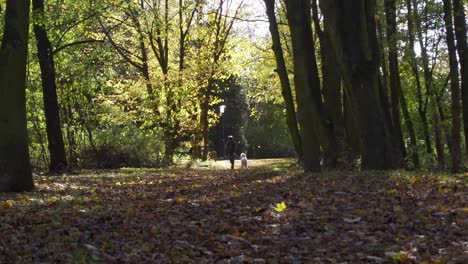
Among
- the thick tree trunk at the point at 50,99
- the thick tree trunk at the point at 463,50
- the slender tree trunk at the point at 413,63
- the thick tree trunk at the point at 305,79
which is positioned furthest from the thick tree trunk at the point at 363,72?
the thick tree trunk at the point at 50,99

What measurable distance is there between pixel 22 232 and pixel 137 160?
2222cm

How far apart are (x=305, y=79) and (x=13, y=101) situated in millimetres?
7463

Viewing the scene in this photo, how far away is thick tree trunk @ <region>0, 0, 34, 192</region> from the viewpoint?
1102cm

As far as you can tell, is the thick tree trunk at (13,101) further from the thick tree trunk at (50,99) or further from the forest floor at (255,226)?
the thick tree trunk at (50,99)

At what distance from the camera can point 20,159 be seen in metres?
11.2

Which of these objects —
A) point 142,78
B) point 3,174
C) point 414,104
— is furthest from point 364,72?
point 142,78

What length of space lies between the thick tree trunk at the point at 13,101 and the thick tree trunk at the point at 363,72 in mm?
6968

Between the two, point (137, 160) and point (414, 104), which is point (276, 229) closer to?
point (137, 160)

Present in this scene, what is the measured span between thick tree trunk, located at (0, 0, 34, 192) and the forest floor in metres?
1.02

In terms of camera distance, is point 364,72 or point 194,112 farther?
point 194,112

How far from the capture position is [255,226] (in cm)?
703

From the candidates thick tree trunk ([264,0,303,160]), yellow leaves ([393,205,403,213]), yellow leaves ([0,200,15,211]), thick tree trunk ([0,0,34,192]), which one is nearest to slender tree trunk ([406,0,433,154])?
thick tree trunk ([264,0,303,160])

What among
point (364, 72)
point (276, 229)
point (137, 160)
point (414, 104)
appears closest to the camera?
point (276, 229)

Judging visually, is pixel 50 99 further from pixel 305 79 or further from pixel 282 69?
pixel 305 79
